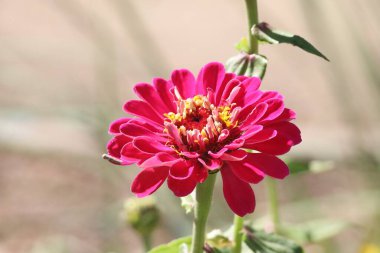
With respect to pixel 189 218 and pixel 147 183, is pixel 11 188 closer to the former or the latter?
pixel 189 218

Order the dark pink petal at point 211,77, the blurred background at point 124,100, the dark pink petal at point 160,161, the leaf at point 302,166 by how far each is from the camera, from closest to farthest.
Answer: the dark pink petal at point 160,161 → the dark pink petal at point 211,77 → the leaf at point 302,166 → the blurred background at point 124,100

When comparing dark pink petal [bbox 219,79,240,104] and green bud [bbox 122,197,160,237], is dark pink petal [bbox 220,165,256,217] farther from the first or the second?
green bud [bbox 122,197,160,237]

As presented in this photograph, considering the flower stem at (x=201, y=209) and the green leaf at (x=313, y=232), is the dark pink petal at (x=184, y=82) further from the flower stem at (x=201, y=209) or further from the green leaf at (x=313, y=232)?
the green leaf at (x=313, y=232)

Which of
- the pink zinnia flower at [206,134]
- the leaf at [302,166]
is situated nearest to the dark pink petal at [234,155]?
the pink zinnia flower at [206,134]

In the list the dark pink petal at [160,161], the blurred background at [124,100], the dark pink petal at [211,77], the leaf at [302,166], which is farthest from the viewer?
the blurred background at [124,100]

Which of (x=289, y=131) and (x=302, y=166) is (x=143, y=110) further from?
(x=302, y=166)

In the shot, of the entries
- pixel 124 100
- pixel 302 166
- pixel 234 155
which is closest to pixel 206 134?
pixel 234 155

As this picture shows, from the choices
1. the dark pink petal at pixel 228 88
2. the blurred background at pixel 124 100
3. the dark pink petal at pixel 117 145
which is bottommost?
the dark pink petal at pixel 117 145
